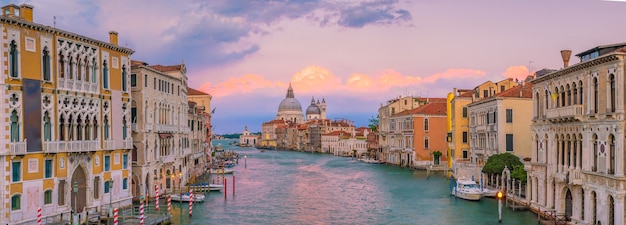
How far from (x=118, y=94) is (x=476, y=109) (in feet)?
38.4

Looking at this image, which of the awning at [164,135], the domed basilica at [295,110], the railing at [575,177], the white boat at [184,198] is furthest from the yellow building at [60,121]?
the domed basilica at [295,110]

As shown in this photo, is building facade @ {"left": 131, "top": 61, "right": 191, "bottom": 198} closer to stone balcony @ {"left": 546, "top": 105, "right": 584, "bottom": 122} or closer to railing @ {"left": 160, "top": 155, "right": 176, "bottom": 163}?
railing @ {"left": 160, "top": 155, "right": 176, "bottom": 163}

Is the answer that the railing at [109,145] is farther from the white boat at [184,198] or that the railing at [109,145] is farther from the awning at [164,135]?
the awning at [164,135]

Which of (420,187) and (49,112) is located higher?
(49,112)

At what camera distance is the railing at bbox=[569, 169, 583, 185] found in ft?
31.2

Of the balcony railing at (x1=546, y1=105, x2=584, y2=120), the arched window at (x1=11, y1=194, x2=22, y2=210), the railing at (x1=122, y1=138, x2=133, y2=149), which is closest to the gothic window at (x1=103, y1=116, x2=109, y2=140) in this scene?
the railing at (x1=122, y1=138, x2=133, y2=149)

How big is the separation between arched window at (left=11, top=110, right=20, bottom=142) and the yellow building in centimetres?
1

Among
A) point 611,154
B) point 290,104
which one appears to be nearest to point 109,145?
point 611,154

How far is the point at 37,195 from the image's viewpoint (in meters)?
9.50

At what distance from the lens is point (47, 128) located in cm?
975

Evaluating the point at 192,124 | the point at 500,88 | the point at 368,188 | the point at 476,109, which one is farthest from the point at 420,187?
the point at 192,124

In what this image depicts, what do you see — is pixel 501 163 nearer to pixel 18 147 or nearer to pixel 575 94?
pixel 575 94

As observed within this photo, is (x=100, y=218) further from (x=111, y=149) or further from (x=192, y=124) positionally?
(x=192, y=124)

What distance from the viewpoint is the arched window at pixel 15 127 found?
29.6ft
